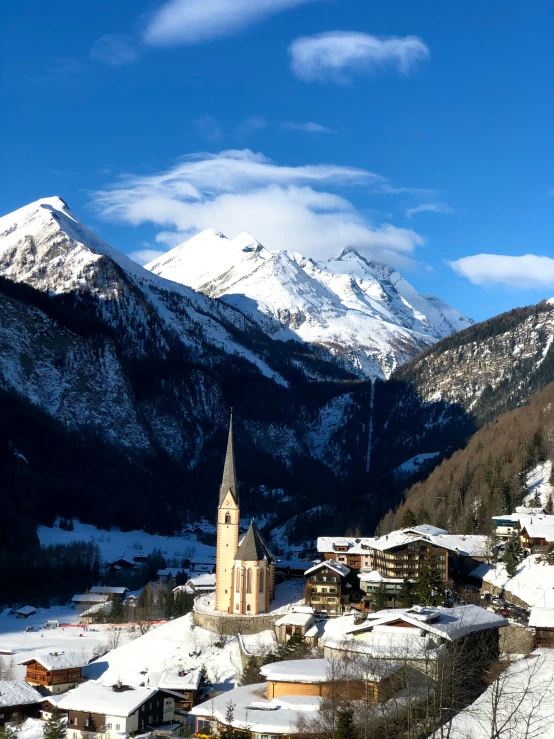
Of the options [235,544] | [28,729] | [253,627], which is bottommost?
[28,729]

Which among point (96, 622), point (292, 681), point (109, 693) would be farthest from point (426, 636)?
point (96, 622)

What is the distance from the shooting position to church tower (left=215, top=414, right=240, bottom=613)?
→ 9288 cm

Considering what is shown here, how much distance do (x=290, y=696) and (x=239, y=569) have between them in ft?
123

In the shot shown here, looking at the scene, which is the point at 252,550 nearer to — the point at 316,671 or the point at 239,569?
the point at 239,569

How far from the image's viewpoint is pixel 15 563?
162 metres

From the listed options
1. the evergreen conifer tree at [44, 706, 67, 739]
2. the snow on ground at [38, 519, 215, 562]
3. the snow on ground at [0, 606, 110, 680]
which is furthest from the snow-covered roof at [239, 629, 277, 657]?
the snow on ground at [38, 519, 215, 562]

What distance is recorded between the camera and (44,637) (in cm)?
10619

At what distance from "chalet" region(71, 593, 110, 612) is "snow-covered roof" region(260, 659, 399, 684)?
245ft

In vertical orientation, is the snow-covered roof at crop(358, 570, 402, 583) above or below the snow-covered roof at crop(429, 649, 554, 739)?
above

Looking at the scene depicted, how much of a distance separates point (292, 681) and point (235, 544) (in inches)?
1684

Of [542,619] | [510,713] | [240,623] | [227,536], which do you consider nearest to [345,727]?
[510,713]

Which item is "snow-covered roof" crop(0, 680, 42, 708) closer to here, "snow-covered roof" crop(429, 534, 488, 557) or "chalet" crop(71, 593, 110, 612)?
"snow-covered roof" crop(429, 534, 488, 557)

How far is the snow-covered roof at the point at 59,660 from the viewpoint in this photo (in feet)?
262

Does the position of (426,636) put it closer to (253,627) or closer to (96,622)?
(253,627)
